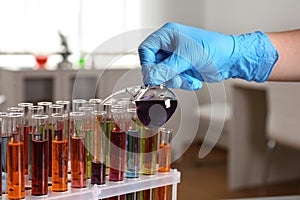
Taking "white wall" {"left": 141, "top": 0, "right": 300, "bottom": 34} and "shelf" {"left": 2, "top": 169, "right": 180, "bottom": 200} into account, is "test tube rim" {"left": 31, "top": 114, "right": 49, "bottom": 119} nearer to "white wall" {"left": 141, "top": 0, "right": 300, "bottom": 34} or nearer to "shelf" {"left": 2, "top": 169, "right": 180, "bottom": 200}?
"shelf" {"left": 2, "top": 169, "right": 180, "bottom": 200}

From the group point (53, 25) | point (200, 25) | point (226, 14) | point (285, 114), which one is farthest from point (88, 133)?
point (200, 25)

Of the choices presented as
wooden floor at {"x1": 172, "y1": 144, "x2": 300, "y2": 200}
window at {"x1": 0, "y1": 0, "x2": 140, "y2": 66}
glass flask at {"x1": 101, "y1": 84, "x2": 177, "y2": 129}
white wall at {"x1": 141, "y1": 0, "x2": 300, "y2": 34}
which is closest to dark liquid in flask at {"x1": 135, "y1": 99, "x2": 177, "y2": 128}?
glass flask at {"x1": 101, "y1": 84, "x2": 177, "y2": 129}

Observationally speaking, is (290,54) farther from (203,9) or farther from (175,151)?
(203,9)

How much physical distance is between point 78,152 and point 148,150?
0.39 ft

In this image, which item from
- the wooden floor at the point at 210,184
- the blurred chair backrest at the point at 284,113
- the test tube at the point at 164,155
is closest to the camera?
the test tube at the point at 164,155

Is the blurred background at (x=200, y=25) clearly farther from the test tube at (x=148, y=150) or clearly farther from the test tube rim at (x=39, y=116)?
the test tube rim at (x=39, y=116)

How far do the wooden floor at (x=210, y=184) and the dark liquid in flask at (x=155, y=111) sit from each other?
1.90 m

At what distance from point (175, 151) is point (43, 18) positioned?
10.5 feet

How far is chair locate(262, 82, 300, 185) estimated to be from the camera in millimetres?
2744

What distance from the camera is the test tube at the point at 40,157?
82cm

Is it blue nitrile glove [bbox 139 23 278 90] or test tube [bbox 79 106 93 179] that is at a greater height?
blue nitrile glove [bbox 139 23 278 90]

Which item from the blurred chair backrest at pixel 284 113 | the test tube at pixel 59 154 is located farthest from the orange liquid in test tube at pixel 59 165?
the blurred chair backrest at pixel 284 113

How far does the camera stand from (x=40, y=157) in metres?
0.82

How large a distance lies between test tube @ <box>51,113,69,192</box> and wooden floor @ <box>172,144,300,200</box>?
1.92 m
